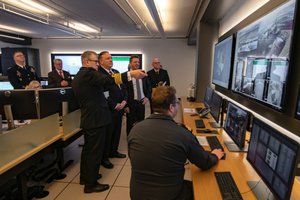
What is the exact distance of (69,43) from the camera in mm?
8367

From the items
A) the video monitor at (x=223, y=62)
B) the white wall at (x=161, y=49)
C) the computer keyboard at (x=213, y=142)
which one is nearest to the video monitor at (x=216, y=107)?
the computer keyboard at (x=213, y=142)

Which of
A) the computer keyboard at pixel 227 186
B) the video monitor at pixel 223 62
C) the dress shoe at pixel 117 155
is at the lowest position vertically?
the dress shoe at pixel 117 155

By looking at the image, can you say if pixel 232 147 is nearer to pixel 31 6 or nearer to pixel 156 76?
pixel 156 76

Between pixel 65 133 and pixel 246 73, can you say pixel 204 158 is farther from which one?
pixel 65 133

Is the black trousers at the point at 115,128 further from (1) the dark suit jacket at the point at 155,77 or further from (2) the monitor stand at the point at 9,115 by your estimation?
(1) the dark suit jacket at the point at 155,77

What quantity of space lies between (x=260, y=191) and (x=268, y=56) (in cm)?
115

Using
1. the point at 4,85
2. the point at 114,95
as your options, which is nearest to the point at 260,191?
the point at 114,95

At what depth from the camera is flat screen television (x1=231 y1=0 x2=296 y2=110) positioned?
1547mm

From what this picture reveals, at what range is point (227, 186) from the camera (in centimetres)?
129

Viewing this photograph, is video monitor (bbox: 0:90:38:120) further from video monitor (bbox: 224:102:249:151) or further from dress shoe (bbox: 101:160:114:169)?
video monitor (bbox: 224:102:249:151)

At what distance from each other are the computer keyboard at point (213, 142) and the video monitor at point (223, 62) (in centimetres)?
119

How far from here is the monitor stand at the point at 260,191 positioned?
46.1 inches

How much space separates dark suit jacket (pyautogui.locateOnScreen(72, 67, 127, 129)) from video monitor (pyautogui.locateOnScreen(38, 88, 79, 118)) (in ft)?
1.48

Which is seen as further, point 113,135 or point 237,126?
point 113,135
